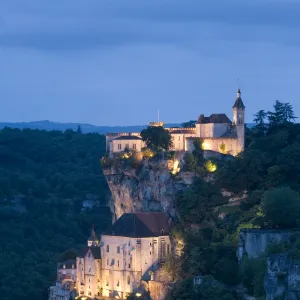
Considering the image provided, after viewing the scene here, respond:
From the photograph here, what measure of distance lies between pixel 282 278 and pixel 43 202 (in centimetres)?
8545

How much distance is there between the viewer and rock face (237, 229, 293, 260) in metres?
79.4

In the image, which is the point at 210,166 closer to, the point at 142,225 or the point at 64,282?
the point at 142,225

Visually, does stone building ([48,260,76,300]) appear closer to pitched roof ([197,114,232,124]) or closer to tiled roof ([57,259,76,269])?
tiled roof ([57,259,76,269])

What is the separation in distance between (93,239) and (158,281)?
11382mm

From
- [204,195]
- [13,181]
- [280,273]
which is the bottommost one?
[280,273]

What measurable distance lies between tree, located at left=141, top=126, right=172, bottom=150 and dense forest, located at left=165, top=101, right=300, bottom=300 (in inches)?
139

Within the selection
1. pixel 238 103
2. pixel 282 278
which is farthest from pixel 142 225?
pixel 282 278

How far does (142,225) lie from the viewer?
294 feet

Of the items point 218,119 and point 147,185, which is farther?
point 218,119

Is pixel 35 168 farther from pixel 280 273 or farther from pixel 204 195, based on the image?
pixel 280 273

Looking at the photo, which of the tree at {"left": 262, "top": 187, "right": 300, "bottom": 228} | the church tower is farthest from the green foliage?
the church tower

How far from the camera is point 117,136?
103125 mm

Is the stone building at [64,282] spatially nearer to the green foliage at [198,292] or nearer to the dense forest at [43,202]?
the dense forest at [43,202]

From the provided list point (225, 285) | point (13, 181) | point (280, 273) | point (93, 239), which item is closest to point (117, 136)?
point (93, 239)
